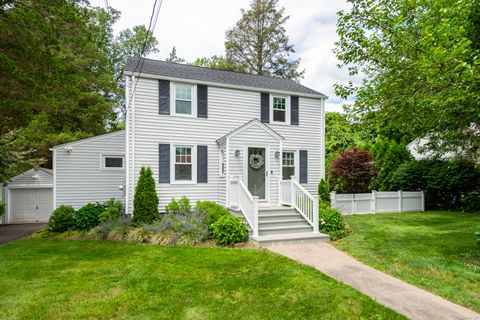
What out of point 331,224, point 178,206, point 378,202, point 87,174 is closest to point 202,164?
point 178,206

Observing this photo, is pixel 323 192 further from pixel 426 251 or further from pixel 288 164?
pixel 426 251

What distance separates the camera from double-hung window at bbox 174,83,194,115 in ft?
32.9

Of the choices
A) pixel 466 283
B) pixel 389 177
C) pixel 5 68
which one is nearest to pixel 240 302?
pixel 466 283

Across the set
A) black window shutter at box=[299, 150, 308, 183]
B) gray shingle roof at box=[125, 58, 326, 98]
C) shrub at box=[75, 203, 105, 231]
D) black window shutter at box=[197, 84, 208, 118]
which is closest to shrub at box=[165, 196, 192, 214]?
shrub at box=[75, 203, 105, 231]

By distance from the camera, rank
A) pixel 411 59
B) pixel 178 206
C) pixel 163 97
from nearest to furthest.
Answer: pixel 411 59 → pixel 178 206 → pixel 163 97

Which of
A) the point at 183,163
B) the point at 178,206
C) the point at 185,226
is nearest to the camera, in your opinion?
the point at 185,226

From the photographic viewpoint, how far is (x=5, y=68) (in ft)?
23.9

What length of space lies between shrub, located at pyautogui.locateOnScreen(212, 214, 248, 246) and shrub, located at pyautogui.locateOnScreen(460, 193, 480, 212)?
11332 millimetres

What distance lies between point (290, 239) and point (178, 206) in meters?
3.90

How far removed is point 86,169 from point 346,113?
30.9ft

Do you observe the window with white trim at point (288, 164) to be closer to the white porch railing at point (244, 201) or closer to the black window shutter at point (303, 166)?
the black window shutter at point (303, 166)

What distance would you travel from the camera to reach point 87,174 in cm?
1095

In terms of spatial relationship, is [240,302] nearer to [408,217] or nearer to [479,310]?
[479,310]

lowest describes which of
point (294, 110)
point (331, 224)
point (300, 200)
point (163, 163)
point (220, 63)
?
point (331, 224)
